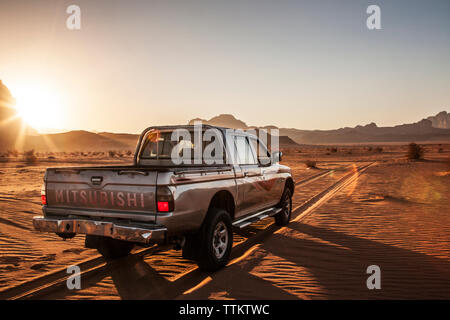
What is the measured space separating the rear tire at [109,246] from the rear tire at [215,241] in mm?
1541

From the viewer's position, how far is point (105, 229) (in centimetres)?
420

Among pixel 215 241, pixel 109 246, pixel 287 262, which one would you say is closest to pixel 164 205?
pixel 215 241

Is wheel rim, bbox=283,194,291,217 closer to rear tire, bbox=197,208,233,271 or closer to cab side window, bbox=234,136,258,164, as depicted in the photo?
cab side window, bbox=234,136,258,164

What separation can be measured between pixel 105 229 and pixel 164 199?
83cm

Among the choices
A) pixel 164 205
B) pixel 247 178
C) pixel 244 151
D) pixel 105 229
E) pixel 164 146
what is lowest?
pixel 105 229

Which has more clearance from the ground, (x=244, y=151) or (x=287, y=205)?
(x=244, y=151)

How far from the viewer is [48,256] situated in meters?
5.76

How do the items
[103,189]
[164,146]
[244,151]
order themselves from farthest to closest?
[244,151] < [164,146] < [103,189]

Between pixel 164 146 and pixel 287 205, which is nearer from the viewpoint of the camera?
pixel 164 146

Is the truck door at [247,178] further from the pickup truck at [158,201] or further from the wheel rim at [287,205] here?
the wheel rim at [287,205]

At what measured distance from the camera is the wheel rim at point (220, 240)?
5.04 metres

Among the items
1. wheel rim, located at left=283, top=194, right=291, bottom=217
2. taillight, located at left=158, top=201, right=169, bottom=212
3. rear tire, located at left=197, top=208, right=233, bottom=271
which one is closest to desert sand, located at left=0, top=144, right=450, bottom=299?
rear tire, located at left=197, top=208, right=233, bottom=271

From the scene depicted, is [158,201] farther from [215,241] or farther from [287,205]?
[287,205]

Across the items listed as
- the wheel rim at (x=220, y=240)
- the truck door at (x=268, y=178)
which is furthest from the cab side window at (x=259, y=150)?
the wheel rim at (x=220, y=240)
